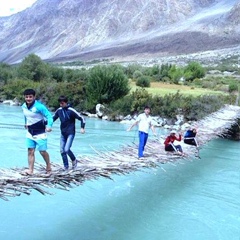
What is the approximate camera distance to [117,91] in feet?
86.5

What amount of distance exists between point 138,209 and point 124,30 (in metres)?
102

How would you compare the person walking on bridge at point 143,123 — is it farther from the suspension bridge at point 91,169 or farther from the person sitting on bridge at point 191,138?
the person sitting on bridge at point 191,138

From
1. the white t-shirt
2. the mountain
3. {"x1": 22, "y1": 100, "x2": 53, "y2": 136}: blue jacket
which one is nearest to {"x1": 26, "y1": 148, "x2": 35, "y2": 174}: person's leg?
{"x1": 22, "y1": 100, "x2": 53, "y2": 136}: blue jacket

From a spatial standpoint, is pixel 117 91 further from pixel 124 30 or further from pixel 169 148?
pixel 124 30

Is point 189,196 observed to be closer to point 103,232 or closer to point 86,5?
point 103,232

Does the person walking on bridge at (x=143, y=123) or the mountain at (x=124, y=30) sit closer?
the person walking on bridge at (x=143, y=123)

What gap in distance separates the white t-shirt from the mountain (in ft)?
249

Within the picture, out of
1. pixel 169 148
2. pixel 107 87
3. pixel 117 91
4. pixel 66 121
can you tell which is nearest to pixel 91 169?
pixel 66 121

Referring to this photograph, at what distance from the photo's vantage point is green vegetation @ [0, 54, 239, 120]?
72.3ft

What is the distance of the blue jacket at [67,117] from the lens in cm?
589

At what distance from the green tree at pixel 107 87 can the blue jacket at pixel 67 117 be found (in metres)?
19.9

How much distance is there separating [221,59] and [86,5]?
61.7 m

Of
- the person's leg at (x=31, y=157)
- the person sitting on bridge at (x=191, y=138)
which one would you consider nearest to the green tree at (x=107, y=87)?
the person sitting on bridge at (x=191, y=138)

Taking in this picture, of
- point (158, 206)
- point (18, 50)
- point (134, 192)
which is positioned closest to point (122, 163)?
point (158, 206)
